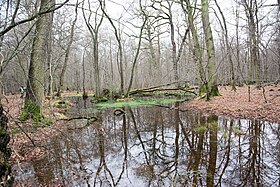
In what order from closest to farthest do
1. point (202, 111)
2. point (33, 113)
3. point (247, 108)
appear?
point (33, 113) → point (247, 108) → point (202, 111)

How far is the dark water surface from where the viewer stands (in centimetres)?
411

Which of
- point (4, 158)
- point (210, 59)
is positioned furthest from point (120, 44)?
point (4, 158)

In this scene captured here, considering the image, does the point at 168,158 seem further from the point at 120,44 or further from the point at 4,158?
the point at 120,44

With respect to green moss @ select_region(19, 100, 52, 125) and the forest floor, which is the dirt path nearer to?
the forest floor

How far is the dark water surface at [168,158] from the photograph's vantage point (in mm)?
4105

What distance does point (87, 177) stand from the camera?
14.5 feet

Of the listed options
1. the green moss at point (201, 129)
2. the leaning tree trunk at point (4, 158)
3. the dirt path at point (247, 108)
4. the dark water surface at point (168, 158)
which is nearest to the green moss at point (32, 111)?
the dark water surface at point (168, 158)

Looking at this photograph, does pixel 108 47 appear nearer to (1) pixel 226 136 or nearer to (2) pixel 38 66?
(2) pixel 38 66

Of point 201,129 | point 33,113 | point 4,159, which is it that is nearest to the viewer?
point 4,159

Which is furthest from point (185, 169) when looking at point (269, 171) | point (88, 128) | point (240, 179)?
point (88, 128)

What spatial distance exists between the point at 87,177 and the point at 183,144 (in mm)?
2879

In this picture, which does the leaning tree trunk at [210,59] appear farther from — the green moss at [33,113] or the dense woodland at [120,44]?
the green moss at [33,113]

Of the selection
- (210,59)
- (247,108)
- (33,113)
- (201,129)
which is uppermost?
(210,59)

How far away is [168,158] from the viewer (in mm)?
5184
